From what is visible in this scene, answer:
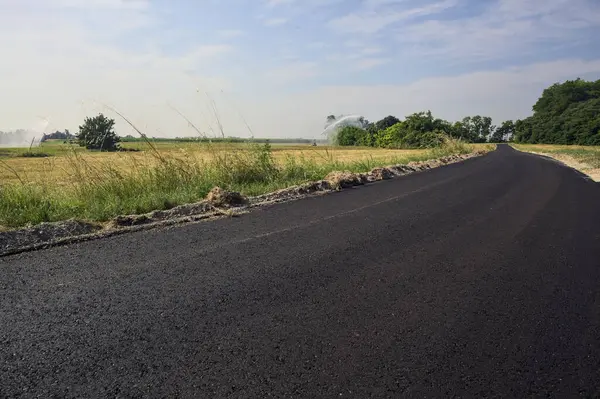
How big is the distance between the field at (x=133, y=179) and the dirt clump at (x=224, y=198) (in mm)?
486

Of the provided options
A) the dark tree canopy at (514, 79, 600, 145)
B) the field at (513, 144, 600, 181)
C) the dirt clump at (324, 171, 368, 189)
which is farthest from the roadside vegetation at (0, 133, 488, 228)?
the dark tree canopy at (514, 79, 600, 145)

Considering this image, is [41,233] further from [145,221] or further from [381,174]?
[381,174]

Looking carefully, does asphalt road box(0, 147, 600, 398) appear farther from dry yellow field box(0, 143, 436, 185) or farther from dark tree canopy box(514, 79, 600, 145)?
dark tree canopy box(514, 79, 600, 145)

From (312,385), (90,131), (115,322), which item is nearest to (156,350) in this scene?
(115,322)

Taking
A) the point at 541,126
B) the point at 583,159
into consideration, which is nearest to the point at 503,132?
the point at 541,126

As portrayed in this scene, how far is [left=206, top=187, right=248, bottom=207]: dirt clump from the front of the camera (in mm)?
7945

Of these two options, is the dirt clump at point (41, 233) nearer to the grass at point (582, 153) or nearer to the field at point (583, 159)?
the field at point (583, 159)

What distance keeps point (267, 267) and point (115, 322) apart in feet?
5.77

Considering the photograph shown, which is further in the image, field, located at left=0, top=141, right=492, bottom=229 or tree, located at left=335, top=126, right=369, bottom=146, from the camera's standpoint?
tree, located at left=335, top=126, right=369, bottom=146

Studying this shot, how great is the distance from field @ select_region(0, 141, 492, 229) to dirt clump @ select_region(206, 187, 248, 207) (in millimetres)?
486

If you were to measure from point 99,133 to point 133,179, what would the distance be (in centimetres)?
210

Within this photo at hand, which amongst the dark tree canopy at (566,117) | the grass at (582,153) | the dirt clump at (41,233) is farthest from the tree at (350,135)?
the dirt clump at (41,233)

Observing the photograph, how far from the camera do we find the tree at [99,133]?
9.46 metres

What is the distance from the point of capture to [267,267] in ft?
15.1
